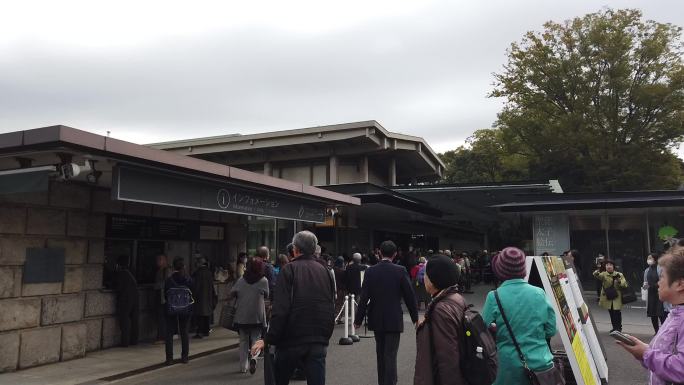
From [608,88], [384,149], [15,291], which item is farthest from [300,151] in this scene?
[15,291]

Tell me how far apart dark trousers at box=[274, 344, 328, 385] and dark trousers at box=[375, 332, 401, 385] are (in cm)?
159

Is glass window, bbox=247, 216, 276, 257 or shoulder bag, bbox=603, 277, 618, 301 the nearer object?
shoulder bag, bbox=603, 277, 618, 301

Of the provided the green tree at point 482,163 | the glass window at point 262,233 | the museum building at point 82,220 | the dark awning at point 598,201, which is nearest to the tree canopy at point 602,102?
the green tree at point 482,163

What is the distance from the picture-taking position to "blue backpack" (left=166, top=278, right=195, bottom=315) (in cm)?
822

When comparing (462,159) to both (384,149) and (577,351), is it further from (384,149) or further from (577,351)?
(577,351)

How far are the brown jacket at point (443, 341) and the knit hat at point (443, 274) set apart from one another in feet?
0.40

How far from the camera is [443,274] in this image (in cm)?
338

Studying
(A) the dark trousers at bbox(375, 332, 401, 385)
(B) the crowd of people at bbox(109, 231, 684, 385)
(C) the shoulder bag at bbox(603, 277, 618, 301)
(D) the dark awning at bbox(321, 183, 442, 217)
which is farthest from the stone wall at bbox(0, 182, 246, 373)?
(C) the shoulder bag at bbox(603, 277, 618, 301)

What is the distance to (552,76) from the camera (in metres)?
30.0

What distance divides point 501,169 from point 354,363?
34628 mm

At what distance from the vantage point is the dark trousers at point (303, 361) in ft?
13.9

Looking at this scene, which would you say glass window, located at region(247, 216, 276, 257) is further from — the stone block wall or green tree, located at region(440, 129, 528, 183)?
green tree, located at region(440, 129, 528, 183)

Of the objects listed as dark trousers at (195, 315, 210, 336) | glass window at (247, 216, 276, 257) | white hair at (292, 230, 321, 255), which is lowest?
dark trousers at (195, 315, 210, 336)

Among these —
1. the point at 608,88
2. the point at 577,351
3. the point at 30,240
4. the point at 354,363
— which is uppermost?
the point at 608,88
